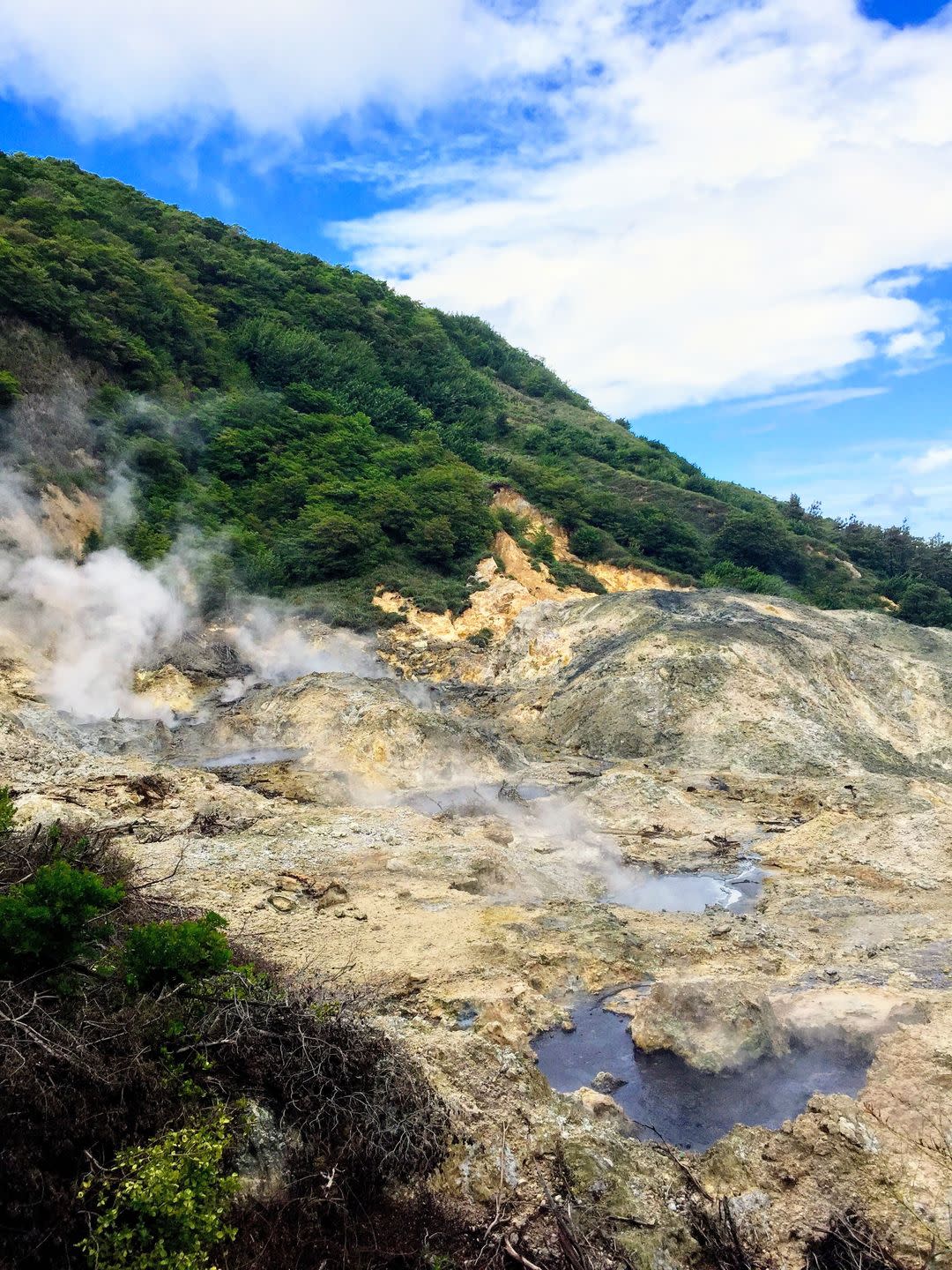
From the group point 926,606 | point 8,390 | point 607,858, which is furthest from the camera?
point 926,606

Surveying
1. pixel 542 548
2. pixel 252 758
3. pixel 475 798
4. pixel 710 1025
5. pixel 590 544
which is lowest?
pixel 710 1025

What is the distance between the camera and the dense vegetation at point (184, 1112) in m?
4.02

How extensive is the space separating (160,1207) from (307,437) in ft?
122

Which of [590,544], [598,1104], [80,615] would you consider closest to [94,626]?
[80,615]

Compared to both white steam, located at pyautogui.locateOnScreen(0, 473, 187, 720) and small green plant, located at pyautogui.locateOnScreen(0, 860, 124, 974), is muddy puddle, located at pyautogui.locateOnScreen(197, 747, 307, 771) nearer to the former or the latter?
white steam, located at pyautogui.locateOnScreen(0, 473, 187, 720)

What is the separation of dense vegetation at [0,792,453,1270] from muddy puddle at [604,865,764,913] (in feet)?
22.7

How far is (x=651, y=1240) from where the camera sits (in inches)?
206

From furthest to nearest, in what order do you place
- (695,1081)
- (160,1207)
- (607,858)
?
(607,858)
(695,1081)
(160,1207)

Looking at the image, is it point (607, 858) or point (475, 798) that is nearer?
point (607, 858)

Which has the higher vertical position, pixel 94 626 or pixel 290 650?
pixel 94 626

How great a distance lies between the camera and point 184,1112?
15.5 feet

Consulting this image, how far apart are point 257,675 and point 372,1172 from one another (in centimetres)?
1977

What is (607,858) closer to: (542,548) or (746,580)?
(542,548)

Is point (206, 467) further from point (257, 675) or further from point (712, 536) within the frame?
point (712, 536)
